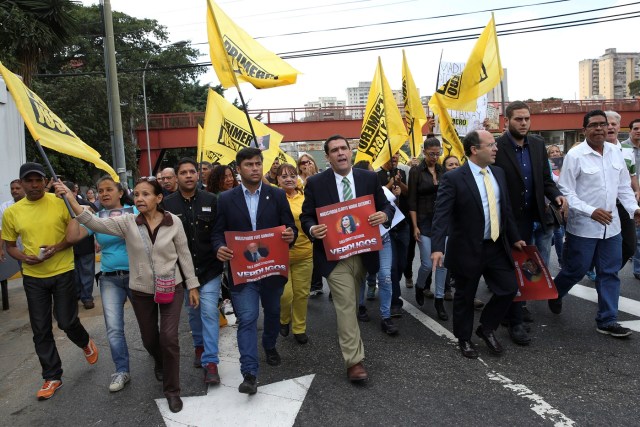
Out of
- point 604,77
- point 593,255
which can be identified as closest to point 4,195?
point 593,255

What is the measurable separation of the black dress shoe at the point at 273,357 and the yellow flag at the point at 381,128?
9.80 ft

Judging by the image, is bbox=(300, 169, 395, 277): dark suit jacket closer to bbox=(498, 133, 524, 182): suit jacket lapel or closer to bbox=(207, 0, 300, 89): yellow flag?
bbox=(498, 133, 524, 182): suit jacket lapel

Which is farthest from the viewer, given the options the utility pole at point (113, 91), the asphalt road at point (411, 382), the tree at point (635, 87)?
the tree at point (635, 87)

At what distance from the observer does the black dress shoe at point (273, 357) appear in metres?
4.51

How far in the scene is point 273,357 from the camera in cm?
454

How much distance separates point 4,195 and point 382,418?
22.5 ft

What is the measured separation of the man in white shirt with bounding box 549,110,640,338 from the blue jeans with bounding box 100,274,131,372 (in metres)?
4.14

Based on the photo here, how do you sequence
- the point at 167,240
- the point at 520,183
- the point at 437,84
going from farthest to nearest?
the point at 437,84 < the point at 520,183 < the point at 167,240

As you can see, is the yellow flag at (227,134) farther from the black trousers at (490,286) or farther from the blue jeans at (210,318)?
the black trousers at (490,286)

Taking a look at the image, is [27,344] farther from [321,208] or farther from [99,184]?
[321,208]

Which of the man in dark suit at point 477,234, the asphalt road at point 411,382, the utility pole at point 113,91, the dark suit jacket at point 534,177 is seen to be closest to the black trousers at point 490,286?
the man in dark suit at point 477,234

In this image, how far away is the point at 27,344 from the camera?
5637 mm

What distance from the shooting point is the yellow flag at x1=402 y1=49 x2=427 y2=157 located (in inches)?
302

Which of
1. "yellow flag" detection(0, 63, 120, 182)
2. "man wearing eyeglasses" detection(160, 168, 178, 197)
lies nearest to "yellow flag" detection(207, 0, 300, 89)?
"man wearing eyeglasses" detection(160, 168, 178, 197)
